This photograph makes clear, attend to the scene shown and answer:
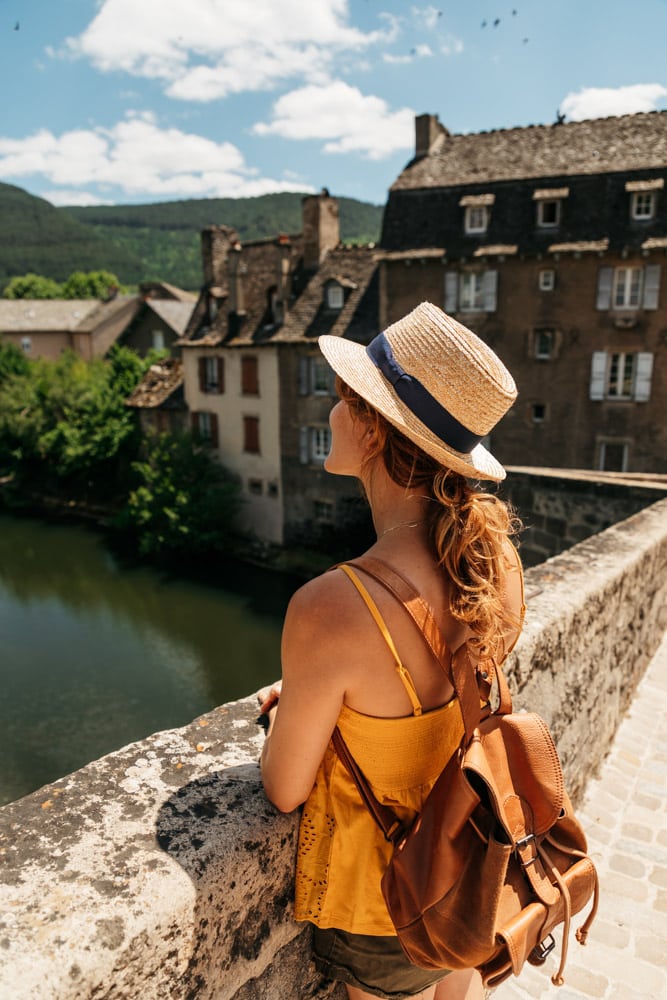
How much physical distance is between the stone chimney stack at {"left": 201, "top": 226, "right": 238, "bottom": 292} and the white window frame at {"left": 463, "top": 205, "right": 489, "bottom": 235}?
35.1 ft

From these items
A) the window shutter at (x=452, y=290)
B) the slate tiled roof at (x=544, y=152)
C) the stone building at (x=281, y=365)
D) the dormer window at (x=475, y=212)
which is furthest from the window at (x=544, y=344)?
the stone building at (x=281, y=365)

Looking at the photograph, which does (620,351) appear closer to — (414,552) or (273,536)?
(273,536)

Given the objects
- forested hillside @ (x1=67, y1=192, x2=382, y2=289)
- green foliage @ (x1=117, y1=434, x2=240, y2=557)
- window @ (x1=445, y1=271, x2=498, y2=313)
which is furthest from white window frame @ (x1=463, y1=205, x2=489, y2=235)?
forested hillside @ (x1=67, y1=192, x2=382, y2=289)

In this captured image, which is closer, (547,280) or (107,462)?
(547,280)

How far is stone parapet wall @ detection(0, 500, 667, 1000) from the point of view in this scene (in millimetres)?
1372

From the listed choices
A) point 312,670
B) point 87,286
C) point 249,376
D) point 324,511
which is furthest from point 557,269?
point 87,286

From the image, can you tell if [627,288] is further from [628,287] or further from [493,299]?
[493,299]

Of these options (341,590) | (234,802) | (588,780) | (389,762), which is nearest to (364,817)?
(389,762)

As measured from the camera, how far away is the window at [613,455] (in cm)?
2233

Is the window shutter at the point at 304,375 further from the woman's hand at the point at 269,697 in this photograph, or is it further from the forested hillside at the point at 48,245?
the forested hillside at the point at 48,245

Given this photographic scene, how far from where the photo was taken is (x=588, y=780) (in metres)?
4.00

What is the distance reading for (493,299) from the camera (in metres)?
23.1

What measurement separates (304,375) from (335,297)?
282cm

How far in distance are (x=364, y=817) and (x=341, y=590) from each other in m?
0.60
